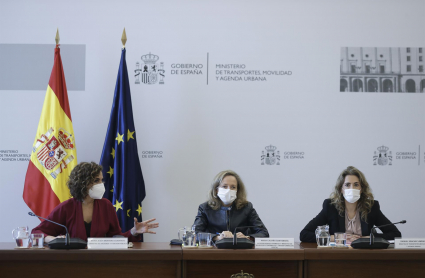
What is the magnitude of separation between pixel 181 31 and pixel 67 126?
4.47 feet

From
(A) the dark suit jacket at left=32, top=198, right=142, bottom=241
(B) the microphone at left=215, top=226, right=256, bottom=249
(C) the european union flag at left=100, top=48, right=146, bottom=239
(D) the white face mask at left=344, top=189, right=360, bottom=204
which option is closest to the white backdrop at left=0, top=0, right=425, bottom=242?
(C) the european union flag at left=100, top=48, right=146, bottom=239

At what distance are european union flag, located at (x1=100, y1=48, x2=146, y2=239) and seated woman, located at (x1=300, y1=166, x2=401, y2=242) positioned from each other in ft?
5.14

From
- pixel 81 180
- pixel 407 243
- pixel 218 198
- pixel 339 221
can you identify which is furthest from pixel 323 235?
pixel 81 180

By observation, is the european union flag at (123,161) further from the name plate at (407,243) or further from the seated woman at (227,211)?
the name plate at (407,243)

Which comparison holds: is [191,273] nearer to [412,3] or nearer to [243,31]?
[243,31]

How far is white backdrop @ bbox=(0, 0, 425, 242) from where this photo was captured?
4.29 meters

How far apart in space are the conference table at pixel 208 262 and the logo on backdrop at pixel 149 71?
205 cm

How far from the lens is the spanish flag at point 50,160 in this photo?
3.93 metres

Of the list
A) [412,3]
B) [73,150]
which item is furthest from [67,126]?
[412,3]

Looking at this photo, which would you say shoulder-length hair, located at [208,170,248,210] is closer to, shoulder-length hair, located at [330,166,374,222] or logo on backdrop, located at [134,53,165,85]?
shoulder-length hair, located at [330,166,374,222]

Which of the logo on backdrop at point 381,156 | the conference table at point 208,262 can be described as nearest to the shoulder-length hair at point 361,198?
the conference table at point 208,262

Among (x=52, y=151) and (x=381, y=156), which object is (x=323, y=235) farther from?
(x=52, y=151)

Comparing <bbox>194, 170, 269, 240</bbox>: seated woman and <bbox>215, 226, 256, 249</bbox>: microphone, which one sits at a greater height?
<bbox>194, 170, 269, 240</bbox>: seated woman

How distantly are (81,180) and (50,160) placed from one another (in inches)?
42.3
